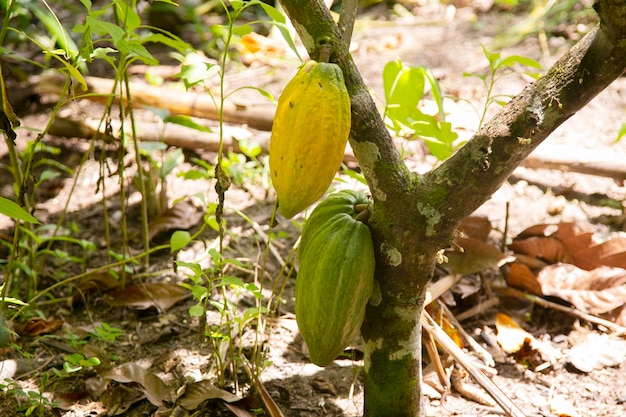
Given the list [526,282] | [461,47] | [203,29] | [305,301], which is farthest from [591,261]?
[203,29]

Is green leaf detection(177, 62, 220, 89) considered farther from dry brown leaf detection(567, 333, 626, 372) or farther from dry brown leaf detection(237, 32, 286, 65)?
dry brown leaf detection(237, 32, 286, 65)

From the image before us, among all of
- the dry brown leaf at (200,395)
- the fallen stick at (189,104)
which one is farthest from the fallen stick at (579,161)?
the dry brown leaf at (200,395)

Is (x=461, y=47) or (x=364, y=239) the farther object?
(x=461, y=47)

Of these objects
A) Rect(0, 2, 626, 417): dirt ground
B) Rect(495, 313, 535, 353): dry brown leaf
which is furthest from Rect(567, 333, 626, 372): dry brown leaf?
Rect(495, 313, 535, 353): dry brown leaf

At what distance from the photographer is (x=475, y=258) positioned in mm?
2131

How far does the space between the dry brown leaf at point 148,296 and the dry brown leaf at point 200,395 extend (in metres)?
0.54

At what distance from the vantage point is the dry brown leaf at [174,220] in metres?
2.58

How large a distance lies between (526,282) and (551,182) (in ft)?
3.06

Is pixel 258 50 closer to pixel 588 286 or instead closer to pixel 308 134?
pixel 588 286

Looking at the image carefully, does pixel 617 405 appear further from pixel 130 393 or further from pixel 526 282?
pixel 130 393

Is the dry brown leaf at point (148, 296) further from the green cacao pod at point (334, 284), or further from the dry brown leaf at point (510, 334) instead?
the dry brown leaf at point (510, 334)

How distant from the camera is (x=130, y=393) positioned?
5.73 ft

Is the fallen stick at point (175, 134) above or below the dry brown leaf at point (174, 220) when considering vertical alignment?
above

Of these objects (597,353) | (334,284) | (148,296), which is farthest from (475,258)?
(148,296)
